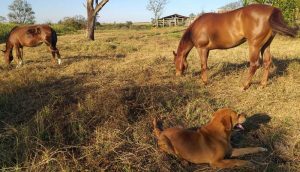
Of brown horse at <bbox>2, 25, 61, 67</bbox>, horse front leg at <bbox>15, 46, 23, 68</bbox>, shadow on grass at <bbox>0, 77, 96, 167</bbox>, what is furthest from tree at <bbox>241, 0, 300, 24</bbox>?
shadow on grass at <bbox>0, 77, 96, 167</bbox>

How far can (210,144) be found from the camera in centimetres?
434

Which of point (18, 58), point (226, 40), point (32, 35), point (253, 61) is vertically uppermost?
point (32, 35)

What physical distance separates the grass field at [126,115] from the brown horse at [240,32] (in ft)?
1.83

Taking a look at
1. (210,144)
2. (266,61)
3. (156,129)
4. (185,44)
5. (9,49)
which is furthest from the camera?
(9,49)

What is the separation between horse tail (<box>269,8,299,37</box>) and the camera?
6.80 meters

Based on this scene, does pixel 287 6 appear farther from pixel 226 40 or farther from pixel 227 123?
pixel 227 123

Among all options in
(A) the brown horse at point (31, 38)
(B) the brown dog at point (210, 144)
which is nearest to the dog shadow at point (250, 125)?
(B) the brown dog at point (210, 144)

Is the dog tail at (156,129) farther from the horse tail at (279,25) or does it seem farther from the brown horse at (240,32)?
the horse tail at (279,25)

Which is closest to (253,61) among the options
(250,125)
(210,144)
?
(250,125)

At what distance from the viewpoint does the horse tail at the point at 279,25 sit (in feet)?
22.3

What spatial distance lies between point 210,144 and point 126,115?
1811 mm

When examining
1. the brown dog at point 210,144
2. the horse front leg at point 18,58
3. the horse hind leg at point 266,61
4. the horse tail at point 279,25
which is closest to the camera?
the brown dog at point 210,144

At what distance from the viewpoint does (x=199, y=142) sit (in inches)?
171

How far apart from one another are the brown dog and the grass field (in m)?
0.12
